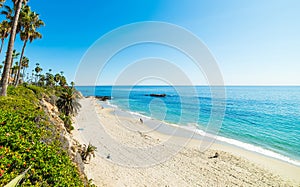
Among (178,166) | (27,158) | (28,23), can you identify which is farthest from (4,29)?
(178,166)

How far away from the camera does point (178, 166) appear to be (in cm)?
1541

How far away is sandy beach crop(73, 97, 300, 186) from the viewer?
12.6m

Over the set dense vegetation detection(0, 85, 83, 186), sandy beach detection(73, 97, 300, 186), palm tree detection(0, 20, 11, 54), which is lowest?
sandy beach detection(73, 97, 300, 186)

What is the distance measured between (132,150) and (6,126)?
14055 millimetres

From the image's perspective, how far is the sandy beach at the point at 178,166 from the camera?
1262 centimetres

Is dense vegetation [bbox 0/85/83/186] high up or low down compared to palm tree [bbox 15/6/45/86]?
down

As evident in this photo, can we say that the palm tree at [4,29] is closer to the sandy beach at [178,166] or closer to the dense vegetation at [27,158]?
the sandy beach at [178,166]

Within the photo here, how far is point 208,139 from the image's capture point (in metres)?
24.7

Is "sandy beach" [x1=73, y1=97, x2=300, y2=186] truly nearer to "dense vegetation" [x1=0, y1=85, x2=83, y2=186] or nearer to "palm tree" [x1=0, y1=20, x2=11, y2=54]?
"dense vegetation" [x1=0, y1=85, x2=83, y2=186]

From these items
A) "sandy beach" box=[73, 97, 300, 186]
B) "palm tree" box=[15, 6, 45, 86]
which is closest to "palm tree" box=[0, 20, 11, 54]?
"palm tree" box=[15, 6, 45, 86]

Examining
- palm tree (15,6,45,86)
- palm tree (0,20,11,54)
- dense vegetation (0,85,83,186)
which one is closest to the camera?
dense vegetation (0,85,83,186)

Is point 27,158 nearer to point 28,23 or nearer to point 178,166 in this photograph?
point 178,166

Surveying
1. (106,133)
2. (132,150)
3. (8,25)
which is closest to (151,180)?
(132,150)

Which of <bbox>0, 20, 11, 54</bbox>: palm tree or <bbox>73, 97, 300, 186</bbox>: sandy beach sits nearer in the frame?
<bbox>73, 97, 300, 186</bbox>: sandy beach
